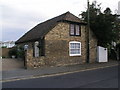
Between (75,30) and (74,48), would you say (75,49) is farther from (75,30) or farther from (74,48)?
(75,30)

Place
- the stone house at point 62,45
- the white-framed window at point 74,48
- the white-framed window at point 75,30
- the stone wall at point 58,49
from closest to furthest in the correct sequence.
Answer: the stone wall at point 58,49
the stone house at point 62,45
the white-framed window at point 74,48
the white-framed window at point 75,30

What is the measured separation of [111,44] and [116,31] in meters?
2.62

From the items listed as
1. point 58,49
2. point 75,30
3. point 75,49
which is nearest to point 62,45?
point 58,49

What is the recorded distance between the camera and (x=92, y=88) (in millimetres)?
8891

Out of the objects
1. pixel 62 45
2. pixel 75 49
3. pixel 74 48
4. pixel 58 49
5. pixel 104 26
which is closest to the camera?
pixel 58 49

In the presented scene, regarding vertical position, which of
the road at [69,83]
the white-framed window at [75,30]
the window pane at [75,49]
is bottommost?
the road at [69,83]

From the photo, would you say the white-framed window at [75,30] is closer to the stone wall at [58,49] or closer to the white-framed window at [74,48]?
the stone wall at [58,49]

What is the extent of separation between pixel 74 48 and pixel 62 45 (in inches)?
72.1

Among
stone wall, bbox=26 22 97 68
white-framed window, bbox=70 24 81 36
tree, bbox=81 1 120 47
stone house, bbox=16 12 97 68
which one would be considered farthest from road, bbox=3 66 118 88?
tree, bbox=81 1 120 47

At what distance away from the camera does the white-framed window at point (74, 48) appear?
22375 millimetres

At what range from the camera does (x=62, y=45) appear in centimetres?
2150

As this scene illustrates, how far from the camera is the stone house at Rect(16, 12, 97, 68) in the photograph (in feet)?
65.5

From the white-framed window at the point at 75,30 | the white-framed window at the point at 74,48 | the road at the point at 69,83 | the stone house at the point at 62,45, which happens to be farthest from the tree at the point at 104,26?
the road at the point at 69,83

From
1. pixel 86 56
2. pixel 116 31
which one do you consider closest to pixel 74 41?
pixel 86 56
